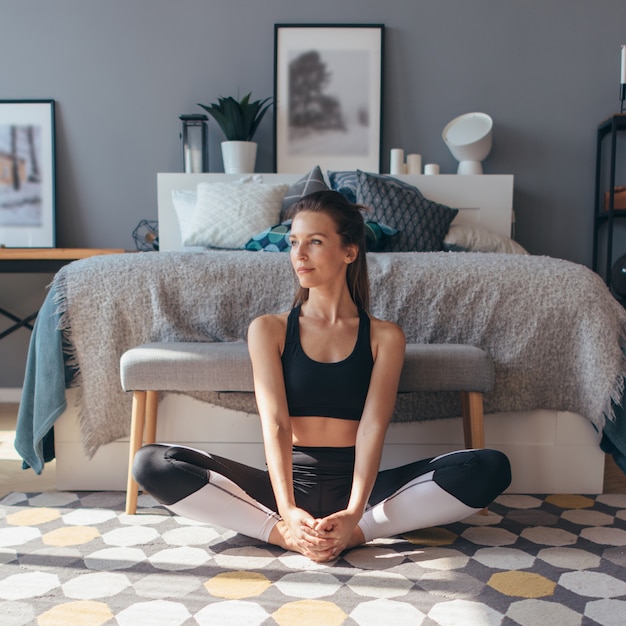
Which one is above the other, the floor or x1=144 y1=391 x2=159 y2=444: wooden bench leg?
x1=144 y1=391 x2=159 y2=444: wooden bench leg

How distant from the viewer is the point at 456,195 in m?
3.61

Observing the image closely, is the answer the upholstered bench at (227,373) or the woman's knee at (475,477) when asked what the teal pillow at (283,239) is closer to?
the upholstered bench at (227,373)

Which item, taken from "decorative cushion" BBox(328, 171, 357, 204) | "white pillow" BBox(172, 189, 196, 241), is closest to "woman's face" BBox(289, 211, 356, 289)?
"decorative cushion" BBox(328, 171, 357, 204)

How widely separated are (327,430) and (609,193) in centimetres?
246

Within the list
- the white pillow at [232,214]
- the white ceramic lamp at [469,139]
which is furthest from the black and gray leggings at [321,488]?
the white ceramic lamp at [469,139]

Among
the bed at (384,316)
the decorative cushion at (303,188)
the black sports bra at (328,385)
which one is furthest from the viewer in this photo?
the decorative cushion at (303,188)

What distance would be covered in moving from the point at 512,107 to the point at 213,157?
1.55 m

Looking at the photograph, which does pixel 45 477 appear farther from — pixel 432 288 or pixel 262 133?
pixel 262 133

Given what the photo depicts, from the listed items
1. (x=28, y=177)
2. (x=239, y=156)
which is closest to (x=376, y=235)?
(x=239, y=156)

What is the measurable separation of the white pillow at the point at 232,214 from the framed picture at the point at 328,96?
0.58 meters

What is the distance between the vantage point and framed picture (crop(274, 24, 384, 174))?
3.72 meters

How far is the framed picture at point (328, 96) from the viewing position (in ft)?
12.2

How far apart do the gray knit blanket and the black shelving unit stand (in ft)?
5.21

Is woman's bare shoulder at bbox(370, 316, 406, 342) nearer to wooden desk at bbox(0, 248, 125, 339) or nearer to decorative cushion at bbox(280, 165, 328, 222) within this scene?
decorative cushion at bbox(280, 165, 328, 222)
